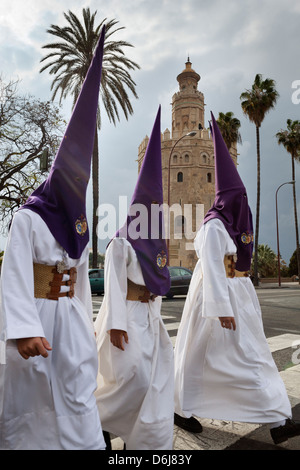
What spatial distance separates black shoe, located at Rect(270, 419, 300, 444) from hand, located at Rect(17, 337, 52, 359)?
6.38 feet

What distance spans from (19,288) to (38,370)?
1.50 ft

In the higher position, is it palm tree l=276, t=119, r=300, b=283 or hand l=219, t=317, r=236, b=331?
palm tree l=276, t=119, r=300, b=283

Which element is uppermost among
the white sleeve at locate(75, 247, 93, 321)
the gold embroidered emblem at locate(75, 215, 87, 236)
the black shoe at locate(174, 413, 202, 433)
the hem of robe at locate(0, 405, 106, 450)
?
the gold embroidered emblem at locate(75, 215, 87, 236)

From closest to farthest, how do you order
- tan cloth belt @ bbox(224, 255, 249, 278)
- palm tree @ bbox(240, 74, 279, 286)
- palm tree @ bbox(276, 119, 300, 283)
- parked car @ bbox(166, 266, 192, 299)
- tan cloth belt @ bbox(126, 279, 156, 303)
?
tan cloth belt @ bbox(126, 279, 156, 303) → tan cloth belt @ bbox(224, 255, 249, 278) → parked car @ bbox(166, 266, 192, 299) → palm tree @ bbox(240, 74, 279, 286) → palm tree @ bbox(276, 119, 300, 283)

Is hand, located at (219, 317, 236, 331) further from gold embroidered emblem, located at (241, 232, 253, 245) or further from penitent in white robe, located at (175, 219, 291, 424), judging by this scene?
gold embroidered emblem, located at (241, 232, 253, 245)

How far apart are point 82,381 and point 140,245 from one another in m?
1.23

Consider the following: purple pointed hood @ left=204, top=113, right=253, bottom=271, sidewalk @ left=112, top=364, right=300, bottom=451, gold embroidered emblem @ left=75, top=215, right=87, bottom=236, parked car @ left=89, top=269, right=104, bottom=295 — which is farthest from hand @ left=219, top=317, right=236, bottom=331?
parked car @ left=89, top=269, right=104, bottom=295

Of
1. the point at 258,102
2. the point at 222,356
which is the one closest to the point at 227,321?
the point at 222,356

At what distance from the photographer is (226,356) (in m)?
3.25

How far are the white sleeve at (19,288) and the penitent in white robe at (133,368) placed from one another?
2.66ft

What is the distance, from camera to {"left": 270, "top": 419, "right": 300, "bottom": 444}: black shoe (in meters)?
2.89

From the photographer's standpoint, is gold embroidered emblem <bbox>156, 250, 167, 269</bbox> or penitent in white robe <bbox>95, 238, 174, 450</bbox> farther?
gold embroidered emblem <bbox>156, 250, 167, 269</bbox>

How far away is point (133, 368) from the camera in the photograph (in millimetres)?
2736

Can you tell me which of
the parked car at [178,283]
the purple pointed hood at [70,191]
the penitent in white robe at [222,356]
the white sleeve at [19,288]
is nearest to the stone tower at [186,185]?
the parked car at [178,283]
